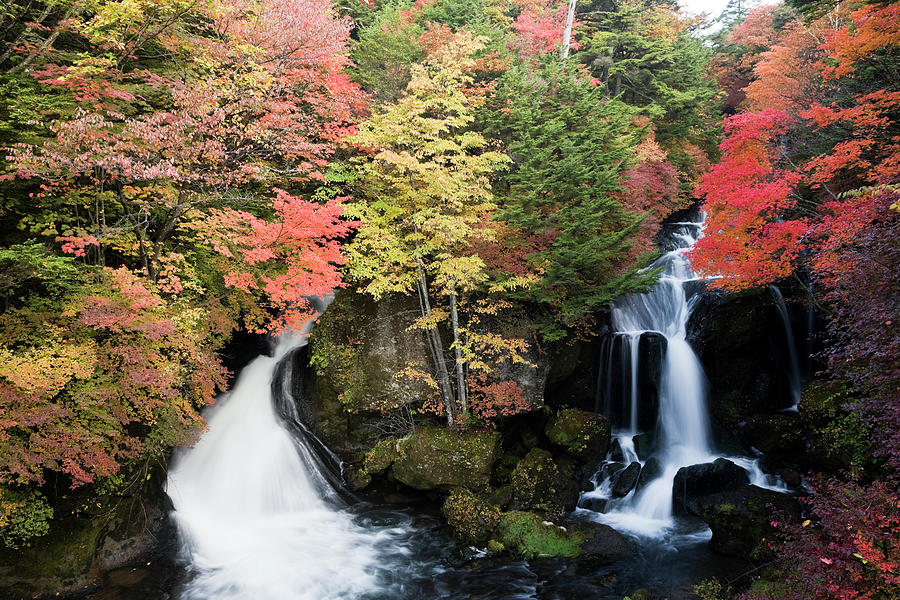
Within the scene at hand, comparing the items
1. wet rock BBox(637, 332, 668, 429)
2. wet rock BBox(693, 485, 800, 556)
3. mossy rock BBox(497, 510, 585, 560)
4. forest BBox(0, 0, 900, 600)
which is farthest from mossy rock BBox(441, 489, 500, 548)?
wet rock BBox(637, 332, 668, 429)

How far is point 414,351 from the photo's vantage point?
1269 cm

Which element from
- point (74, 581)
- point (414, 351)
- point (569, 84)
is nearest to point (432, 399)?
point (414, 351)

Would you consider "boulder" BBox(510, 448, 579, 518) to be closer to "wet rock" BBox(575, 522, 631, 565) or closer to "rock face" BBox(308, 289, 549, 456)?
"wet rock" BBox(575, 522, 631, 565)

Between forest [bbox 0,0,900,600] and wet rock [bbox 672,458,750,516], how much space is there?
6cm

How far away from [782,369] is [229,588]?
16.0 m

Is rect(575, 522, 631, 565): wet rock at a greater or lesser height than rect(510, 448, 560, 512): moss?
lesser

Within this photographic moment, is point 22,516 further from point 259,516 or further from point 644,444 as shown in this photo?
point 644,444

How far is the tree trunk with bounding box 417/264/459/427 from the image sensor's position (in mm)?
11906

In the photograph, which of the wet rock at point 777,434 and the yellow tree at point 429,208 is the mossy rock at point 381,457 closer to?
the yellow tree at point 429,208

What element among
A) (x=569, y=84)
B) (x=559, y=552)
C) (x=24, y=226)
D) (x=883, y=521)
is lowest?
(x=559, y=552)

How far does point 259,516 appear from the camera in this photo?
1048 cm

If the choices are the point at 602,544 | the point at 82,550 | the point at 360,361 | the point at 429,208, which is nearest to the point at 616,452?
the point at 602,544

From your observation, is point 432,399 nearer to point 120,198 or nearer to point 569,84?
point 120,198

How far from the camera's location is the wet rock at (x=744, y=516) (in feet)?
28.5
